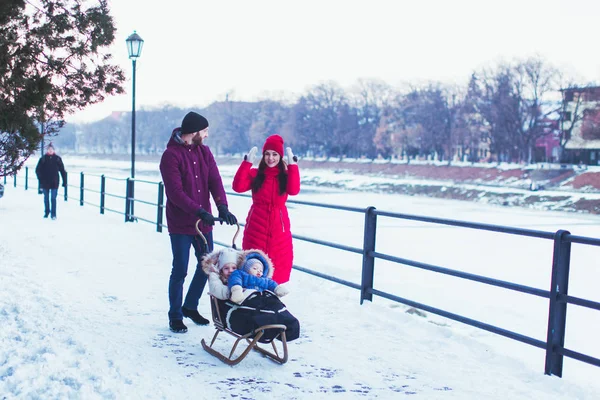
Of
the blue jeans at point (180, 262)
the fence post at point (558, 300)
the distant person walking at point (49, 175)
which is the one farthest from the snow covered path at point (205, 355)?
the distant person walking at point (49, 175)

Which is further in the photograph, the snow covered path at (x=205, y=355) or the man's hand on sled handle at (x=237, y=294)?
the man's hand on sled handle at (x=237, y=294)

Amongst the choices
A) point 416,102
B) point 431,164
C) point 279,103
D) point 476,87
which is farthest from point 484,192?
point 279,103

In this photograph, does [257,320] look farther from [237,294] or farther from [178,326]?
[178,326]

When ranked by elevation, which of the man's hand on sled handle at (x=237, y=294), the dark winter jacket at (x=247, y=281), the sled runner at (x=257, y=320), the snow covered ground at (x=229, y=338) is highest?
the dark winter jacket at (x=247, y=281)

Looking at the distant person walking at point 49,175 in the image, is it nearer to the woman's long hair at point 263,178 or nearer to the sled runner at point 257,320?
the woman's long hair at point 263,178

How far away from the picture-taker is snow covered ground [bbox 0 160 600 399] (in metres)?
4.48

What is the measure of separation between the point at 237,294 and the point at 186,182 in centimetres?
131

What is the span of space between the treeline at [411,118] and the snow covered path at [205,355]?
57.3 metres

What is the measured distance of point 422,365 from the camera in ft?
16.7

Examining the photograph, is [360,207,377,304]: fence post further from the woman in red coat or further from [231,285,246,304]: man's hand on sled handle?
[231,285,246,304]: man's hand on sled handle

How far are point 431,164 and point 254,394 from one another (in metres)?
58.8

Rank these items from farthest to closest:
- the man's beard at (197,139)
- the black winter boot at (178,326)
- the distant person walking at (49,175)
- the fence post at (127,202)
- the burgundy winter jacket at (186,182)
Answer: the distant person walking at (49,175)
the fence post at (127,202)
the black winter boot at (178,326)
the man's beard at (197,139)
the burgundy winter jacket at (186,182)

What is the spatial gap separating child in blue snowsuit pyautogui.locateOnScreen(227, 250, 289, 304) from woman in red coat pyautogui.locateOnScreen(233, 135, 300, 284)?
1.04m

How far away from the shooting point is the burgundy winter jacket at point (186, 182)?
5.39 meters
